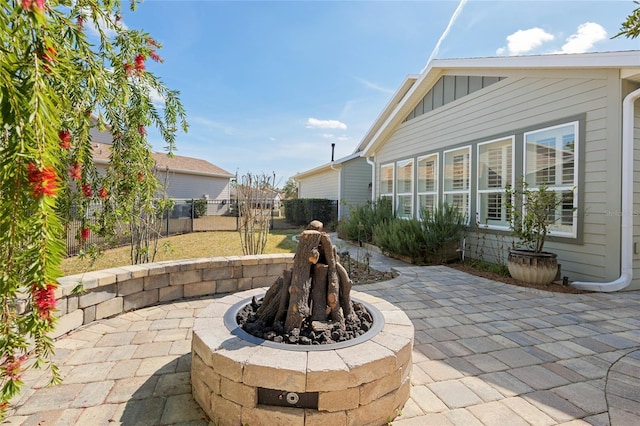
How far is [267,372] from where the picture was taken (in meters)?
1.66

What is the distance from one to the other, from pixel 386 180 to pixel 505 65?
509 cm

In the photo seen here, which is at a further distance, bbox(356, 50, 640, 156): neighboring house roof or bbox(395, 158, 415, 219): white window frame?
bbox(395, 158, 415, 219): white window frame

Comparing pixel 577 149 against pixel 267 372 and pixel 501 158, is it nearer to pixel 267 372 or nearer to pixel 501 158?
pixel 501 158

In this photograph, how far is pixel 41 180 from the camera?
84 cm

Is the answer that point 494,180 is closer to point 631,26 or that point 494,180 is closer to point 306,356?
point 631,26

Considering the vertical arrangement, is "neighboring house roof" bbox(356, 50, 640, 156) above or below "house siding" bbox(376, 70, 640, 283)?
above

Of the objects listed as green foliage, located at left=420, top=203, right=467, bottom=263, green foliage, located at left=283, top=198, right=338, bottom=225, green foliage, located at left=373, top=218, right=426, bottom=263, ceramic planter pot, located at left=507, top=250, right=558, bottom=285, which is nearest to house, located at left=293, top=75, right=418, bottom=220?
green foliage, located at left=283, top=198, right=338, bottom=225

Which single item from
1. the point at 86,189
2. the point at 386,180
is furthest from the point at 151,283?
the point at 386,180

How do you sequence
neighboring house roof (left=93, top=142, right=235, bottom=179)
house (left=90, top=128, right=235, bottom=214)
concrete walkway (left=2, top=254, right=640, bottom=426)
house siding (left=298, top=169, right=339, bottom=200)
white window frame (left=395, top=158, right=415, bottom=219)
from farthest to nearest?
house (left=90, top=128, right=235, bottom=214) → neighboring house roof (left=93, top=142, right=235, bottom=179) → house siding (left=298, top=169, right=339, bottom=200) → white window frame (left=395, top=158, right=415, bottom=219) → concrete walkway (left=2, top=254, right=640, bottom=426)

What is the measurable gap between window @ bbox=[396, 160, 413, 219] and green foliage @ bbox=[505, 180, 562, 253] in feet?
11.7

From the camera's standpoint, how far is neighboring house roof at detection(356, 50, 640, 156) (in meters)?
4.27

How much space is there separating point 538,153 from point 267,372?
20.0 ft

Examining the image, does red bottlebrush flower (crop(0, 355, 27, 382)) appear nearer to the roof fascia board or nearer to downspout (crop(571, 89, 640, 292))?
downspout (crop(571, 89, 640, 292))

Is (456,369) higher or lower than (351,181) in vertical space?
lower
